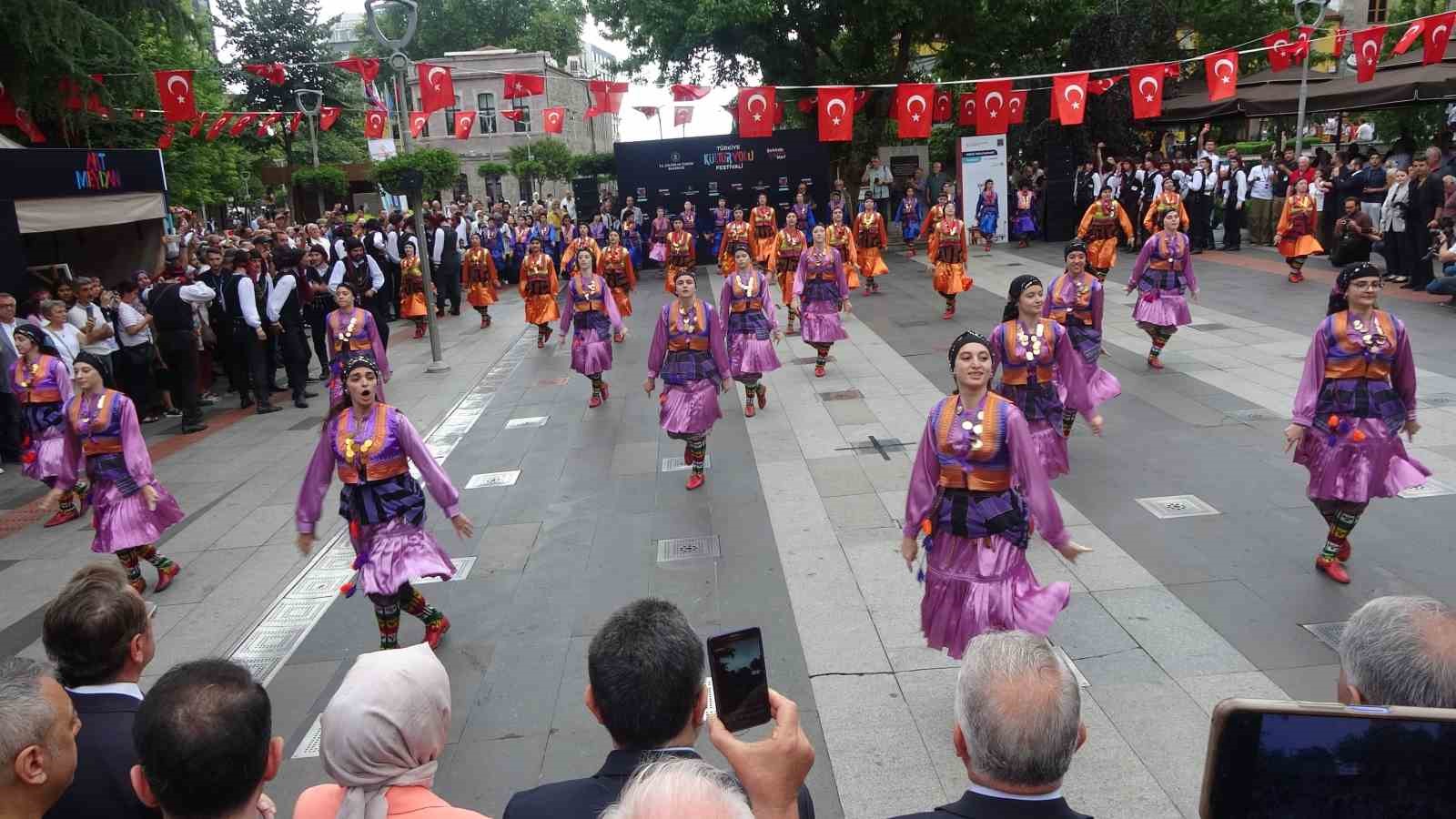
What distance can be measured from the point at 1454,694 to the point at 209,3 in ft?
177

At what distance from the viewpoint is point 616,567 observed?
22.8 feet

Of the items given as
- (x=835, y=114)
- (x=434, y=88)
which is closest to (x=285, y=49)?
(x=434, y=88)

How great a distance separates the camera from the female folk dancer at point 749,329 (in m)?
11.0

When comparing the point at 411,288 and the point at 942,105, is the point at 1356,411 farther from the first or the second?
the point at 942,105

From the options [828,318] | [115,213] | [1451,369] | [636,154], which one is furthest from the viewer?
[636,154]

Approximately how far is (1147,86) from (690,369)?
14129 millimetres

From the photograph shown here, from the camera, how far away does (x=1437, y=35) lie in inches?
633

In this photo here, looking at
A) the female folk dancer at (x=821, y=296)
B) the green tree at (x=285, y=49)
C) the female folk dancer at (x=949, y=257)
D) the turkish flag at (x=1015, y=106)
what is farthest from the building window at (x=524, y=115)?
the female folk dancer at (x=821, y=296)

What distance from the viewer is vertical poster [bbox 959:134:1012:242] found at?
24.2 meters

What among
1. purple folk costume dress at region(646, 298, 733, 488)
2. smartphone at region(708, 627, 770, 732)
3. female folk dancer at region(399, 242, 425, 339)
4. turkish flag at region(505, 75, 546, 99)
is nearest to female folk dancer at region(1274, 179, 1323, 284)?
purple folk costume dress at region(646, 298, 733, 488)

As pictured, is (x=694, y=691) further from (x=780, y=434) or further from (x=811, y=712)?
(x=780, y=434)

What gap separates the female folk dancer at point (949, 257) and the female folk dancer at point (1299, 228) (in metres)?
5.63

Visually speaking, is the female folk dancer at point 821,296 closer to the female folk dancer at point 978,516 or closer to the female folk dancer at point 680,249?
the female folk dancer at point 680,249

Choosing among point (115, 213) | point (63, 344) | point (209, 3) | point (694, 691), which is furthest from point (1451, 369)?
point (209, 3)
